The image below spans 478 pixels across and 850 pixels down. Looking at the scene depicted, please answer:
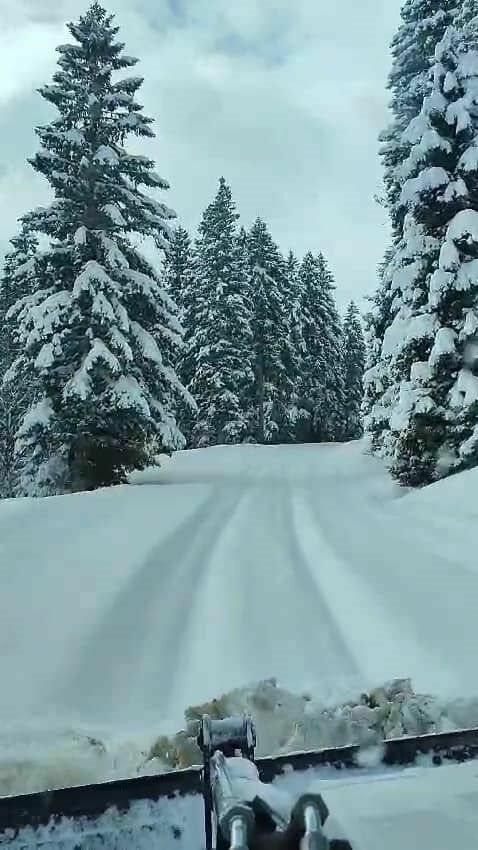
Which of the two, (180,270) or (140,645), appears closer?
Result: (140,645)

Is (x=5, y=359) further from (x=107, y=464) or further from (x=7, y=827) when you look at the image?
(x=7, y=827)

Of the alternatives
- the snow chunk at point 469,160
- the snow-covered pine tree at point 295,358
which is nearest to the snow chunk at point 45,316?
the snow chunk at point 469,160

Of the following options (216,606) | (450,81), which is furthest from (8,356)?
(216,606)

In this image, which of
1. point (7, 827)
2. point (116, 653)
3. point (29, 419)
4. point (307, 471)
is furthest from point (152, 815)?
point (307, 471)

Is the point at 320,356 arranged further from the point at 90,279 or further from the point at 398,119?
the point at 90,279

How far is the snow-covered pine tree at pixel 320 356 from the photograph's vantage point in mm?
50125

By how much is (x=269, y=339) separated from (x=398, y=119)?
24.8 meters

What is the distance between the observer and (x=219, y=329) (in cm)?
3825

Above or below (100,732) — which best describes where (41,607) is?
above

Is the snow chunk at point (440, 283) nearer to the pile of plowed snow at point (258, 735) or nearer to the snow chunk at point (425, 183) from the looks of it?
the snow chunk at point (425, 183)

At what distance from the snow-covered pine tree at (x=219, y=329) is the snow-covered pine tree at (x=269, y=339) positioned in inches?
114

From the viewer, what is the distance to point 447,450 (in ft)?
43.6

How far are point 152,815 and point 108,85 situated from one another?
18999 mm

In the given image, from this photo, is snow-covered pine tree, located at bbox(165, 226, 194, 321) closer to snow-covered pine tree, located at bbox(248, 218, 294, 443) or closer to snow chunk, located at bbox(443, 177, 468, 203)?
snow-covered pine tree, located at bbox(248, 218, 294, 443)
